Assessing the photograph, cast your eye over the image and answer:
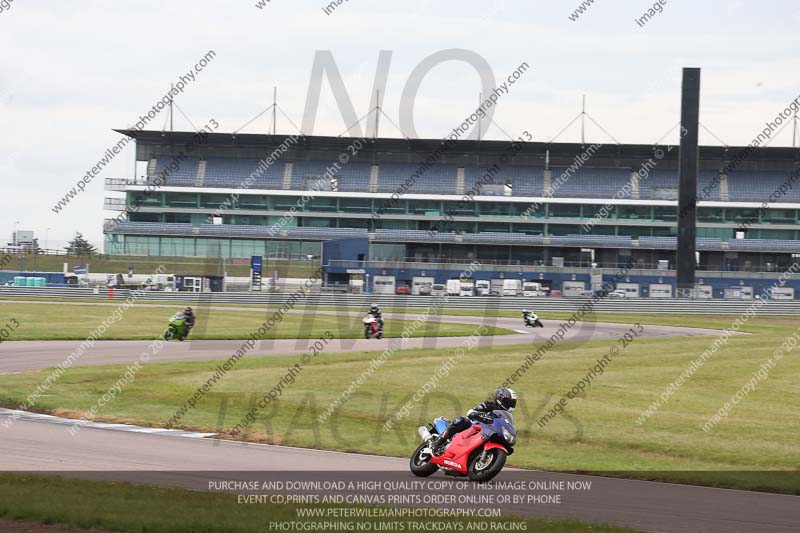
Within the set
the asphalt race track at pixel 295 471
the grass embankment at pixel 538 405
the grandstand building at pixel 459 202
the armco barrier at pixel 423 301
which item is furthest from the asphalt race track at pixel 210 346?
the grandstand building at pixel 459 202

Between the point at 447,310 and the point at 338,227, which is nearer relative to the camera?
the point at 447,310

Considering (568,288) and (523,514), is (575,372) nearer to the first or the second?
(523,514)

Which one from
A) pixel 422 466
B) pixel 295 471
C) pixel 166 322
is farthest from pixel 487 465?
pixel 166 322

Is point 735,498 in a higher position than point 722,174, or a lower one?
lower

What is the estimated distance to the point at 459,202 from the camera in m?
98.3

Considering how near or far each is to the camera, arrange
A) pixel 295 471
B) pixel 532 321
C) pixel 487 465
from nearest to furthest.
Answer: pixel 487 465 < pixel 295 471 < pixel 532 321

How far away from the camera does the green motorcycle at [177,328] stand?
117 feet

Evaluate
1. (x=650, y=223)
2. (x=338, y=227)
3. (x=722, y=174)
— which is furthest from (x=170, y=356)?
(x=722, y=174)

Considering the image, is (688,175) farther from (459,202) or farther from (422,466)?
(422,466)

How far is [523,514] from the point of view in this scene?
36.4 feet

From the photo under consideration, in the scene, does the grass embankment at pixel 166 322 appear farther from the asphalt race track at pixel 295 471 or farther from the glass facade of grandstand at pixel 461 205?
the glass facade of grandstand at pixel 461 205

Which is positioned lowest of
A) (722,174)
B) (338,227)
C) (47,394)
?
(47,394)

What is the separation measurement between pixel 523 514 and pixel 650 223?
8895 centimetres

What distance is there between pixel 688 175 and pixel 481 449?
6628 centimetres
